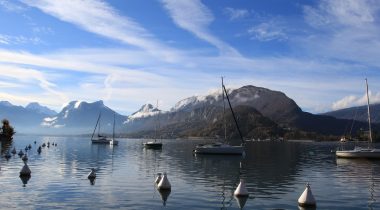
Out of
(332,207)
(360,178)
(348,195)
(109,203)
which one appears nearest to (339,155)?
(360,178)

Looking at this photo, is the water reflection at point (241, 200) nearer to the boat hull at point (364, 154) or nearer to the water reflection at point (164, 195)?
the water reflection at point (164, 195)

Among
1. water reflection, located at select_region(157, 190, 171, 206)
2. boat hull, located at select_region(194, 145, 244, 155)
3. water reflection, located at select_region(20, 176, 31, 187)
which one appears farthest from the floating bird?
boat hull, located at select_region(194, 145, 244, 155)

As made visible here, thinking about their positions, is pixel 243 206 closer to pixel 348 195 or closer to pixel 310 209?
pixel 310 209

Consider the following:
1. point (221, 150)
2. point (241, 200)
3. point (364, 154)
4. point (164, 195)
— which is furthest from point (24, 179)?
point (364, 154)

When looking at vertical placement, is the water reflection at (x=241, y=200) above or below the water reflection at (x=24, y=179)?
below

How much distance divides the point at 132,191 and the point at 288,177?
27173 mm

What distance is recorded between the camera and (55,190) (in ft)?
159

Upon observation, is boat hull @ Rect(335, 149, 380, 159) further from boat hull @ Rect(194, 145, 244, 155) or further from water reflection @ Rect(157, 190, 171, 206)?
water reflection @ Rect(157, 190, 171, 206)

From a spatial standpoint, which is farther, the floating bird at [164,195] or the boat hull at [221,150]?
the boat hull at [221,150]

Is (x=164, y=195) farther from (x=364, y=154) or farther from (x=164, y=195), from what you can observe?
(x=364, y=154)

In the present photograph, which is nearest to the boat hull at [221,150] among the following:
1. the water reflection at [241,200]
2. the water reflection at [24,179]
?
the water reflection at [24,179]

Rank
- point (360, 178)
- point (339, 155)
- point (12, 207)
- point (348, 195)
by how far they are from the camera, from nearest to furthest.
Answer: point (12, 207) < point (348, 195) < point (360, 178) < point (339, 155)

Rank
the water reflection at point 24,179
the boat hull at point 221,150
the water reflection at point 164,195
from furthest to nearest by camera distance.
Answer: the boat hull at point 221,150
the water reflection at point 24,179
the water reflection at point 164,195

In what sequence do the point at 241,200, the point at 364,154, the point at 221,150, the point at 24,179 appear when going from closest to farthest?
1. the point at 241,200
2. the point at 24,179
3. the point at 364,154
4. the point at 221,150
